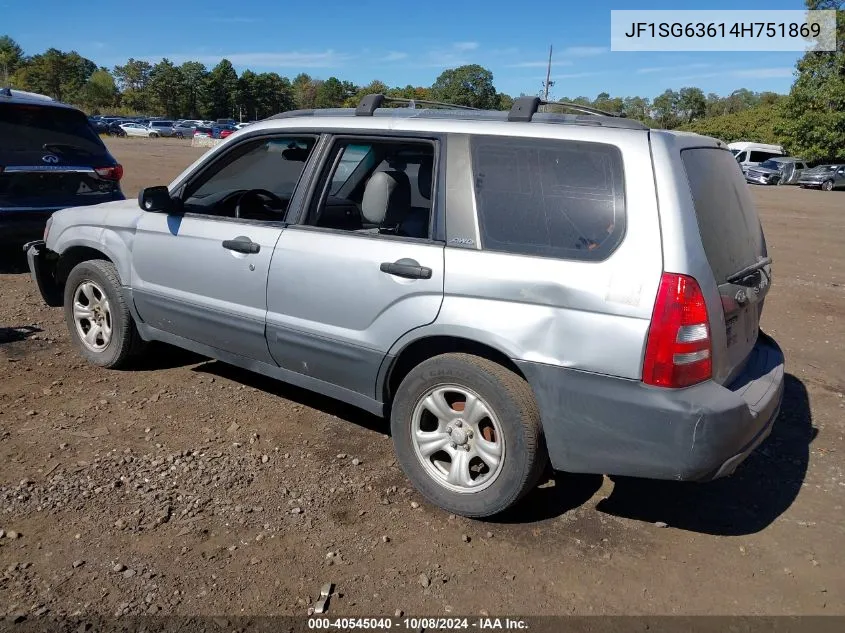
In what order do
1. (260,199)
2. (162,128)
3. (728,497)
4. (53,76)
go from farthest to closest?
(53,76)
(162,128)
(260,199)
(728,497)

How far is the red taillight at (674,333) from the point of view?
2766 mm

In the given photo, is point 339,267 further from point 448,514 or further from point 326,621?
point 326,621

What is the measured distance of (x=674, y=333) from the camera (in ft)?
9.07

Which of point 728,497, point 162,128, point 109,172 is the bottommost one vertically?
point 728,497

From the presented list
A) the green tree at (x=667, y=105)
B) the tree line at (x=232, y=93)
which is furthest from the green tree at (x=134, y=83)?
the green tree at (x=667, y=105)

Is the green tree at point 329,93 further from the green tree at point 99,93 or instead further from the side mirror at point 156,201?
the side mirror at point 156,201

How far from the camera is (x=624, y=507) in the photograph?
356 centimetres

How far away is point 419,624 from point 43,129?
6.85 metres

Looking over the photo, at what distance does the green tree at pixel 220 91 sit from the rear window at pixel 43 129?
95.1 m

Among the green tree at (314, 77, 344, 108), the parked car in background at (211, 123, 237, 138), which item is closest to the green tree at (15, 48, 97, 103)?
the green tree at (314, 77, 344, 108)

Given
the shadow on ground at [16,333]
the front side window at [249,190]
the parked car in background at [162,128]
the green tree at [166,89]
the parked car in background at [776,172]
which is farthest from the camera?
the green tree at [166,89]

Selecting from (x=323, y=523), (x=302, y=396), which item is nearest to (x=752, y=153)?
(x=302, y=396)

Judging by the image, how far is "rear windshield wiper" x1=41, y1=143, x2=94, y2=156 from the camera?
7336 millimetres

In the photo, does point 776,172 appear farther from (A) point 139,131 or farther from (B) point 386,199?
(A) point 139,131
